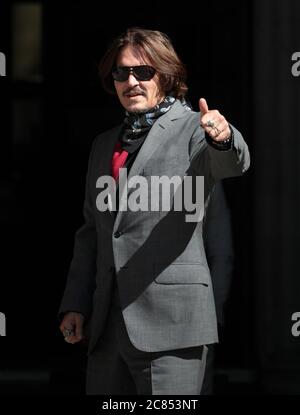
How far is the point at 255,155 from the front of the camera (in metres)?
5.70

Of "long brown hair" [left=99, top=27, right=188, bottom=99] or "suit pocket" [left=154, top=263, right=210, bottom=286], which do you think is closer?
"suit pocket" [left=154, top=263, right=210, bottom=286]

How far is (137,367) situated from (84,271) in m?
0.53

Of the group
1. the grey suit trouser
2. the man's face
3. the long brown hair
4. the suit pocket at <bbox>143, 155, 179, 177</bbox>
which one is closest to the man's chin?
the man's face

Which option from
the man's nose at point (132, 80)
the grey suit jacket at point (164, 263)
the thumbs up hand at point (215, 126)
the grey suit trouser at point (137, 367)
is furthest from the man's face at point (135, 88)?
the grey suit trouser at point (137, 367)

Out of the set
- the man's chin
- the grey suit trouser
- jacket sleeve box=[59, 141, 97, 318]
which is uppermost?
the man's chin

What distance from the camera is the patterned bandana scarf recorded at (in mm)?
3883

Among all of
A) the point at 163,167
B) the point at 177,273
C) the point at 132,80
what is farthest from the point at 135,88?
the point at 177,273

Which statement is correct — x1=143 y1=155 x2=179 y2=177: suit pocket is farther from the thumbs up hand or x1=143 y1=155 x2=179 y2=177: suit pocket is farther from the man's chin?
the thumbs up hand

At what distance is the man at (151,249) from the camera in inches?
147

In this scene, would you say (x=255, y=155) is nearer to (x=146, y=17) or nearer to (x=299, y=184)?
(x=299, y=184)

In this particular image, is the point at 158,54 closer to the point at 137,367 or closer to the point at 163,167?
the point at 163,167

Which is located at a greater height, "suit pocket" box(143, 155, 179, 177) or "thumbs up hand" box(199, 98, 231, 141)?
"thumbs up hand" box(199, 98, 231, 141)

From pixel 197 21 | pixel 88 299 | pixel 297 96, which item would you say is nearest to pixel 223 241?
pixel 88 299

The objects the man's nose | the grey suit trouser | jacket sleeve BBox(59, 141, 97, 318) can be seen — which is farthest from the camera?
jacket sleeve BBox(59, 141, 97, 318)
